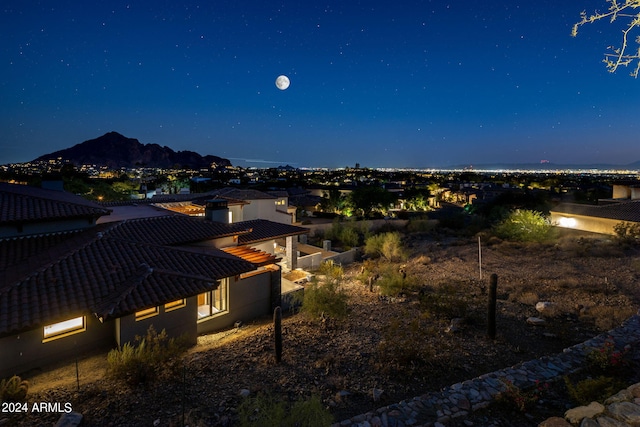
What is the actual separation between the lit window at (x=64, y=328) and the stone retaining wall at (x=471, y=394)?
7730mm

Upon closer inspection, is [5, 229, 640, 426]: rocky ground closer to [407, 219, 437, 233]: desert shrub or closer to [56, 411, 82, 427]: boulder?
[56, 411, 82, 427]: boulder

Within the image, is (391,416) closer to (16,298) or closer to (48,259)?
(16,298)

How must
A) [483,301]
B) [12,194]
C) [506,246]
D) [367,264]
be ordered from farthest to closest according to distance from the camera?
[506,246] → [367,264] → [483,301] → [12,194]

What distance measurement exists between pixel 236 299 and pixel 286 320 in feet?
6.66

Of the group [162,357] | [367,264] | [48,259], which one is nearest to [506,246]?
[367,264]

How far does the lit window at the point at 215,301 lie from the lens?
12.0 m

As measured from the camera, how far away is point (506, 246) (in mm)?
24609

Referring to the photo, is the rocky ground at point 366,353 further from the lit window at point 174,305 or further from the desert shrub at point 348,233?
the desert shrub at point 348,233

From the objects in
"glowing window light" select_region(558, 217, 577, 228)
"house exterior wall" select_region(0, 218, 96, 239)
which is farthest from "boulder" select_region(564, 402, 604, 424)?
"glowing window light" select_region(558, 217, 577, 228)

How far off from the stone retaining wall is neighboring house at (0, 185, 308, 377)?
19.8 ft

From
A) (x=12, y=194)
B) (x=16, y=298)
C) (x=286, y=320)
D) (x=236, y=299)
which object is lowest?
(x=286, y=320)

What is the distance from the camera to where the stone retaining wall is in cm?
610

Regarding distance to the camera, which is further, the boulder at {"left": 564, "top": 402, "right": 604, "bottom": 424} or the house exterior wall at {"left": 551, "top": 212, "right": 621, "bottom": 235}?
the house exterior wall at {"left": 551, "top": 212, "right": 621, "bottom": 235}

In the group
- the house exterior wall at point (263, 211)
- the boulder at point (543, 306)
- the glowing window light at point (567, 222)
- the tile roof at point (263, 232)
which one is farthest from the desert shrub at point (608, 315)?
the glowing window light at point (567, 222)
